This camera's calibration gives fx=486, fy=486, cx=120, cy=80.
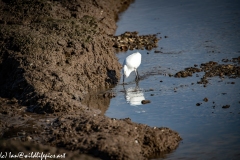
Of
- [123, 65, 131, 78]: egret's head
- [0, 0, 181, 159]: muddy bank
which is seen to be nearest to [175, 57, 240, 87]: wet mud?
[123, 65, 131, 78]: egret's head

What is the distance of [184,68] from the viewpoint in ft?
52.5

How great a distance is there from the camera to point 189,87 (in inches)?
565

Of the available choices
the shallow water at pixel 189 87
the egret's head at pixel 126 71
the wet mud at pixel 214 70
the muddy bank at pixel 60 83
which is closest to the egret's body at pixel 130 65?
the egret's head at pixel 126 71

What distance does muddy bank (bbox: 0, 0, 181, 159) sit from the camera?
10.0m

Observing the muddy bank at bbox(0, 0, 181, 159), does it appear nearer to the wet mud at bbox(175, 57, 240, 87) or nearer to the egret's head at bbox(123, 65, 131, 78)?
the egret's head at bbox(123, 65, 131, 78)

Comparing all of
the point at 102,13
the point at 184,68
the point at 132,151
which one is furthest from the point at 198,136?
the point at 102,13

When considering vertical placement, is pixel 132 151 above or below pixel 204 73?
below

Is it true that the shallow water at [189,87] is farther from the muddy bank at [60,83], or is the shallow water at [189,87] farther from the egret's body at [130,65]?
the muddy bank at [60,83]

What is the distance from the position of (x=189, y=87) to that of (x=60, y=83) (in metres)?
3.80

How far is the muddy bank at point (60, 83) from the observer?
10023 millimetres

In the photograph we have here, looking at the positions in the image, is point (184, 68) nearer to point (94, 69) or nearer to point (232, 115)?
point (94, 69)

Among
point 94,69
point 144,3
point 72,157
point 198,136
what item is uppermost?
point 144,3

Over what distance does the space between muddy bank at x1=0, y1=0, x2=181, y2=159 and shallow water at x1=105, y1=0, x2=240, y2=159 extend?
2.38 ft

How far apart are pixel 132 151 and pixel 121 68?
7.61m
